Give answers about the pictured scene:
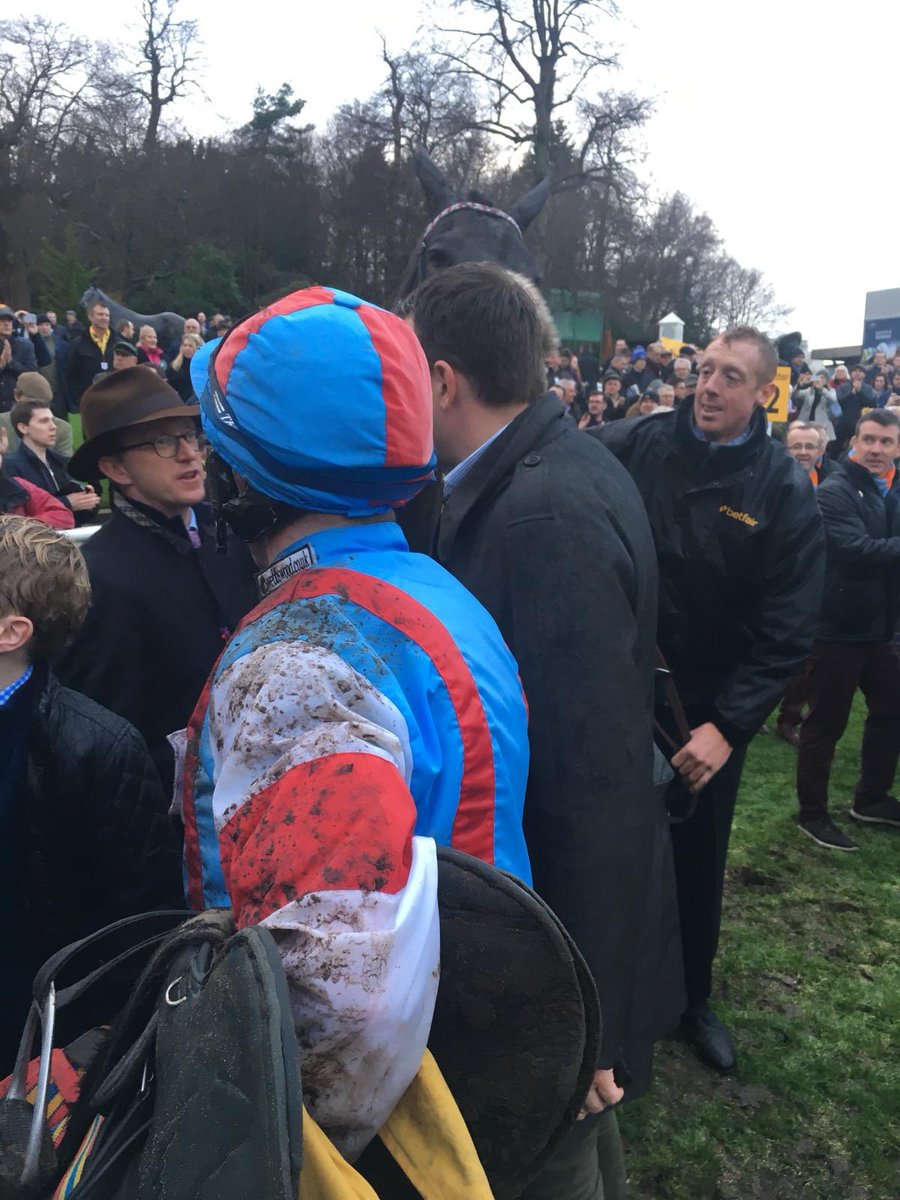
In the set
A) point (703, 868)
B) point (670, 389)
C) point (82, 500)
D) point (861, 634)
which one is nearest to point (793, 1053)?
point (703, 868)

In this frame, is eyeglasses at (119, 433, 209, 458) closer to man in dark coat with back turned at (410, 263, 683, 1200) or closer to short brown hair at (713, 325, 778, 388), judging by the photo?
man in dark coat with back turned at (410, 263, 683, 1200)

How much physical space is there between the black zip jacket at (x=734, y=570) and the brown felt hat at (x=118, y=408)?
157 cm

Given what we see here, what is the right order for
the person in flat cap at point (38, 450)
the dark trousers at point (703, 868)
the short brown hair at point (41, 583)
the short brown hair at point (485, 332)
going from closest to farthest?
the short brown hair at point (485, 332)
the short brown hair at point (41, 583)
the dark trousers at point (703, 868)
the person in flat cap at point (38, 450)

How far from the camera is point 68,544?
2006 mm

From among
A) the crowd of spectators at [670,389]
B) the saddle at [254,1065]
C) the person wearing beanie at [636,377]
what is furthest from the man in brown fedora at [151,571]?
the person wearing beanie at [636,377]

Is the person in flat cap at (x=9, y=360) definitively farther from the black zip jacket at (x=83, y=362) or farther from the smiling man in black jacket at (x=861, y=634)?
the smiling man in black jacket at (x=861, y=634)

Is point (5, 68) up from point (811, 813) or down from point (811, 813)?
up

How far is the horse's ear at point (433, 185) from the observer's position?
3.72m

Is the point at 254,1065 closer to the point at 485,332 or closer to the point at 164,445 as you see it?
the point at 485,332

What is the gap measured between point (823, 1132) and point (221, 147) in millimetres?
31170

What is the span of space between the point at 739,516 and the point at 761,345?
70 cm

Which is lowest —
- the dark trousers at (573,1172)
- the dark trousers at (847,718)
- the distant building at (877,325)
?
the dark trousers at (847,718)

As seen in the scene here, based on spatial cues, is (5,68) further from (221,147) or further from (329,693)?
(329,693)

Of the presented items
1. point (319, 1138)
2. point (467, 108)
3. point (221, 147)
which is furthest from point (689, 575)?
point (221, 147)
